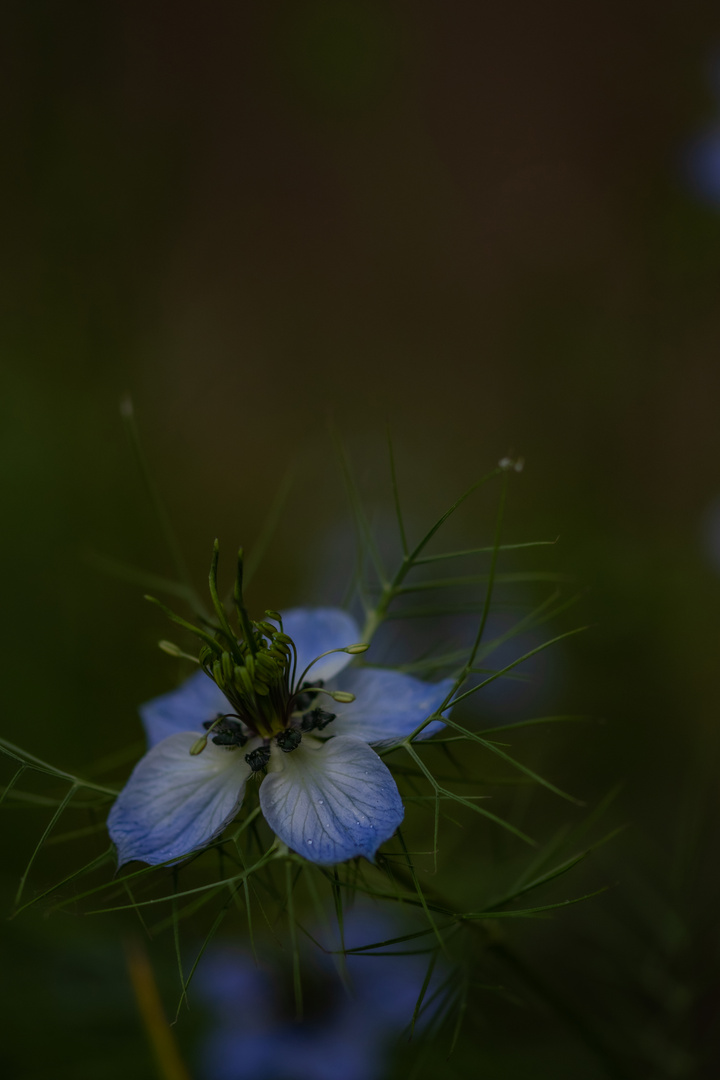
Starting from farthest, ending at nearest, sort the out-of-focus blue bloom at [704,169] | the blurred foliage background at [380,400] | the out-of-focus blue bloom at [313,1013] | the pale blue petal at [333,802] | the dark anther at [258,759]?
the out-of-focus blue bloom at [704,169], the blurred foliage background at [380,400], the out-of-focus blue bloom at [313,1013], the dark anther at [258,759], the pale blue petal at [333,802]

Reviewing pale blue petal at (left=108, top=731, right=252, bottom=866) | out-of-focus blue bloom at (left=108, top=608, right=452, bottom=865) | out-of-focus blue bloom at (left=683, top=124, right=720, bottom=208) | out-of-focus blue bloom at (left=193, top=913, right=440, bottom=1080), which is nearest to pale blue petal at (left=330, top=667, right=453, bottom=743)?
out-of-focus blue bloom at (left=108, top=608, right=452, bottom=865)

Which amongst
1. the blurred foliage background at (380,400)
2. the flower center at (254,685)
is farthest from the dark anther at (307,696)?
the blurred foliage background at (380,400)

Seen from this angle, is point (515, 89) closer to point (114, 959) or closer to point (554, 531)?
point (554, 531)

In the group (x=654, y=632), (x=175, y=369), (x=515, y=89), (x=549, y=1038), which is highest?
(x=515, y=89)

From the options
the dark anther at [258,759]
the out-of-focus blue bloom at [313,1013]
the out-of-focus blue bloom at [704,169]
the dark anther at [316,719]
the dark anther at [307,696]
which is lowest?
the out-of-focus blue bloom at [313,1013]

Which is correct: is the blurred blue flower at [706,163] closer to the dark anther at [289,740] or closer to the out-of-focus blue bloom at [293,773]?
the out-of-focus blue bloom at [293,773]

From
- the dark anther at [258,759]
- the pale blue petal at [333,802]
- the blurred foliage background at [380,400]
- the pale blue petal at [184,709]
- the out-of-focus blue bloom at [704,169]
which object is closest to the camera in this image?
the pale blue petal at [333,802]

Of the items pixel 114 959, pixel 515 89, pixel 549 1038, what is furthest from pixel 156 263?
pixel 549 1038
